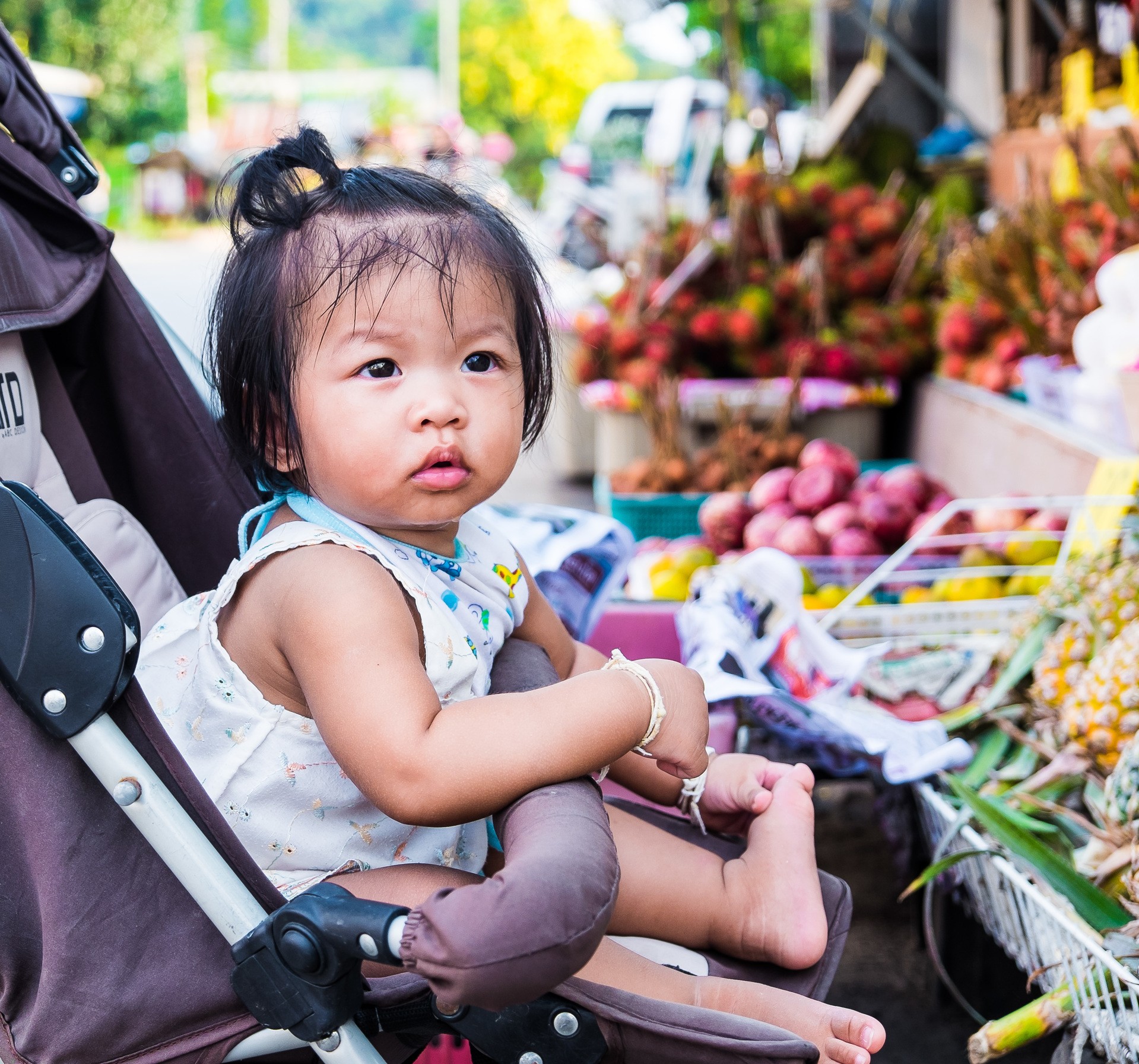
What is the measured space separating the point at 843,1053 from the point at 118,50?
3129 centimetres

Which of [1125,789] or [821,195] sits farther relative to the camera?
[821,195]

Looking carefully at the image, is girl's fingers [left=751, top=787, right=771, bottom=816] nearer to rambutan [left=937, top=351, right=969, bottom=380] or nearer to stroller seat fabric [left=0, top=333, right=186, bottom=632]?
stroller seat fabric [left=0, top=333, right=186, bottom=632]

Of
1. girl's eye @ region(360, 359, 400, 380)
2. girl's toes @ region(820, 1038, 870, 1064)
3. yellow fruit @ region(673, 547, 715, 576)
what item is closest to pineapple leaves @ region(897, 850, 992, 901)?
girl's toes @ region(820, 1038, 870, 1064)

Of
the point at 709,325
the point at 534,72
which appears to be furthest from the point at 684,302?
the point at 534,72

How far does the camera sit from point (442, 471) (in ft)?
3.77

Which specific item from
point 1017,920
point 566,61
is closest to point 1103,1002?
point 1017,920

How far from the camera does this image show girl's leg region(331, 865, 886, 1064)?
1.11 m

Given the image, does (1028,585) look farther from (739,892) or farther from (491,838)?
(491,838)

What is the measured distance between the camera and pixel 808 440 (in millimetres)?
4332

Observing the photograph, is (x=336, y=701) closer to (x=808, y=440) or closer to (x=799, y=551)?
(x=799, y=551)

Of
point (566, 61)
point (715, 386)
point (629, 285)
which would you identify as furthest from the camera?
point (566, 61)

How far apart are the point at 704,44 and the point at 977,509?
495cm

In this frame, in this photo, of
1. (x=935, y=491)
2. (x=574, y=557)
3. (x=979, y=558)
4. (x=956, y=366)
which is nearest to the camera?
(x=574, y=557)

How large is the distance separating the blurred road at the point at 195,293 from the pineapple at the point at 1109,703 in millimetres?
919
